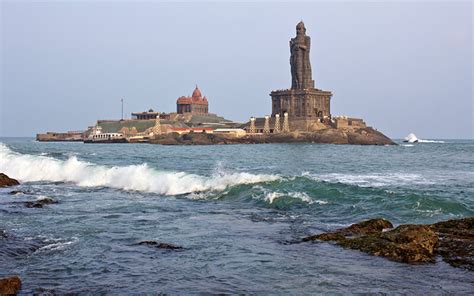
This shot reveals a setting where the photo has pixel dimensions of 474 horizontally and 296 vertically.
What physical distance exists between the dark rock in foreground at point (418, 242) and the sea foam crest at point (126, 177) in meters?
13.6

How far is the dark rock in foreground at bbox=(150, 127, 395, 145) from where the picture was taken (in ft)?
449

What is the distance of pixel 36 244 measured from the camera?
492 inches

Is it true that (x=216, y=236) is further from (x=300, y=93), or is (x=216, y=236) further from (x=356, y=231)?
(x=300, y=93)

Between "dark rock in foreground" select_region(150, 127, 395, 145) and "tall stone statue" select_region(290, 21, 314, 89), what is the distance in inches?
761

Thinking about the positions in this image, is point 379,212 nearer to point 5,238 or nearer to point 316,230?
point 316,230

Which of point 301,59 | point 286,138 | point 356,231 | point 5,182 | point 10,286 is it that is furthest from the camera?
point 301,59

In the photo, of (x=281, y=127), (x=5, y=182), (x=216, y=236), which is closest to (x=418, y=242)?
(x=216, y=236)

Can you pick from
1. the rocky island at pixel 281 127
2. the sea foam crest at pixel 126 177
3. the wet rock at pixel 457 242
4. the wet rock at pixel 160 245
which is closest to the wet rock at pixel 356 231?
the wet rock at pixel 457 242

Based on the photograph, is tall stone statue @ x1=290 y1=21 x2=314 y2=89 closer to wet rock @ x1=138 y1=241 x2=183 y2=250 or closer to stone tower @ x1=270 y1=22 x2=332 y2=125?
stone tower @ x1=270 y1=22 x2=332 y2=125

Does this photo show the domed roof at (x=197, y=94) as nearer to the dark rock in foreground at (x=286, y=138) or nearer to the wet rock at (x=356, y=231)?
the dark rock in foreground at (x=286, y=138)

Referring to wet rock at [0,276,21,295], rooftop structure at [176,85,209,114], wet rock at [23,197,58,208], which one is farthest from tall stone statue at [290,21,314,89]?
wet rock at [0,276,21,295]

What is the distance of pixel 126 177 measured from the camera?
1180 inches

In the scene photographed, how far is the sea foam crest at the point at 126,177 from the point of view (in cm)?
2658

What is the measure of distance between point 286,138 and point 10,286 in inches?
5175
